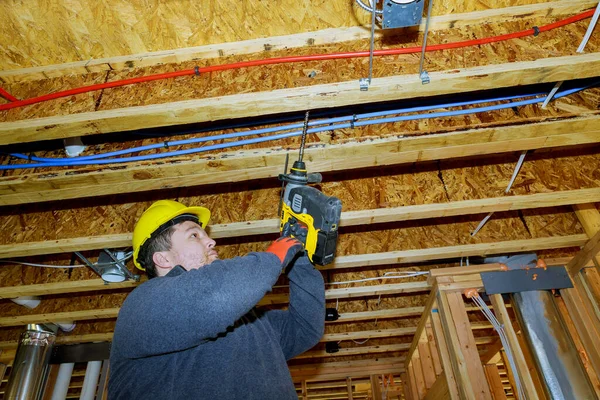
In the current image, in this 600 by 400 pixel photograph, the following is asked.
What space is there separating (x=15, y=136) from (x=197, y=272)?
1.05m

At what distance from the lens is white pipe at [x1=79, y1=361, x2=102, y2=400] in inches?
144

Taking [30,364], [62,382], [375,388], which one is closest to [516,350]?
[375,388]

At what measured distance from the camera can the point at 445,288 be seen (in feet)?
8.96

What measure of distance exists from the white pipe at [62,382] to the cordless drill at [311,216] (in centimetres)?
370

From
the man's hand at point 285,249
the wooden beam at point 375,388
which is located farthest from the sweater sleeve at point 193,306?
the wooden beam at point 375,388

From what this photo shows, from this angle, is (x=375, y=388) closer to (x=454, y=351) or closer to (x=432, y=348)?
(x=432, y=348)

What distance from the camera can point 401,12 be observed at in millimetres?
1258

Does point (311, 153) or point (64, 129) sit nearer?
point (64, 129)

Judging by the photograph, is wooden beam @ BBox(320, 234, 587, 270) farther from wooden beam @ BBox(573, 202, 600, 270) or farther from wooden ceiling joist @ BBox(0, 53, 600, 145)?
wooden ceiling joist @ BBox(0, 53, 600, 145)

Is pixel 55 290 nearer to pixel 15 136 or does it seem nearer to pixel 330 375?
pixel 15 136

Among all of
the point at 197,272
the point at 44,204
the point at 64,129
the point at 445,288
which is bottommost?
the point at 197,272

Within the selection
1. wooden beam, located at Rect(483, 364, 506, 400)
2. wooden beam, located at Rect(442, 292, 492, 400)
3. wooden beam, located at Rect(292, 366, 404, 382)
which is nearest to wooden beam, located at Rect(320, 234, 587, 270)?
wooden beam, located at Rect(442, 292, 492, 400)

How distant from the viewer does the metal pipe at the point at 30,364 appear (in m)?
3.11

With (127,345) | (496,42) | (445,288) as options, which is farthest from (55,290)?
(496,42)
